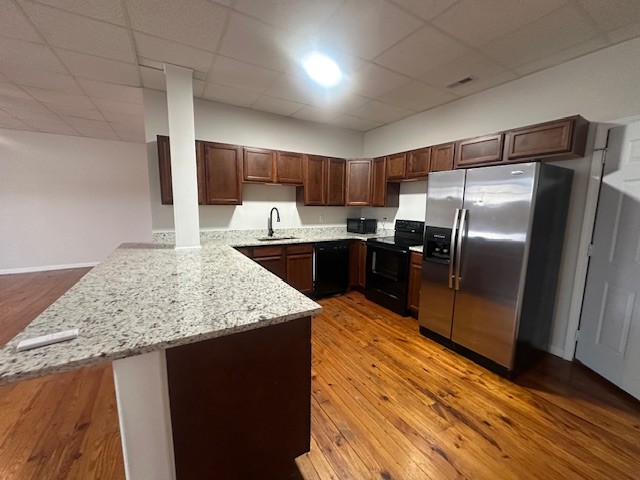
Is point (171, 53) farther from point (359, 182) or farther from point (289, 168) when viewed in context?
point (359, 182)

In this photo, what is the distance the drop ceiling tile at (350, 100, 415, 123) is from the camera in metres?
3.49

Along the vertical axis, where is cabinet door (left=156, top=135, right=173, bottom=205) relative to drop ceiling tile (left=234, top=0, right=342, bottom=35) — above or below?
below

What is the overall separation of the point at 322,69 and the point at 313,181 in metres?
1.71

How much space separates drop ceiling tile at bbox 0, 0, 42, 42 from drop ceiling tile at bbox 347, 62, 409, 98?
257 centimetres

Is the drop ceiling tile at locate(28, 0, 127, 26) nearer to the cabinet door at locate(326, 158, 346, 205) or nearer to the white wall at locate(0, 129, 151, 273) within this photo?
the cabinet door at locate(326, 158, 346, 205)

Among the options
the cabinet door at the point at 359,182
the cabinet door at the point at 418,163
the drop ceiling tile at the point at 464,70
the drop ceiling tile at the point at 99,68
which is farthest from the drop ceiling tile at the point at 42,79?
the cabinet door at the point at 418,163

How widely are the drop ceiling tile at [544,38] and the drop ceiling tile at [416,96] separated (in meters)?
0.74

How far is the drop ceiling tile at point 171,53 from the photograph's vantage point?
7.08ft

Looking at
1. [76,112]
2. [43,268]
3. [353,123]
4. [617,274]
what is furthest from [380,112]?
[43,268]

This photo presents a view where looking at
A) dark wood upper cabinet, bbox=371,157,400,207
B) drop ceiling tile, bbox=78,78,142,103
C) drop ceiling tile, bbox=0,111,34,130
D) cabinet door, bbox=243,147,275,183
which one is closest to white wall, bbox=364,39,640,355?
dark wood upper cabinet, bbox=371,157,400,207

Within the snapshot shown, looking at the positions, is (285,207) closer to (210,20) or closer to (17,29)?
(210,20)

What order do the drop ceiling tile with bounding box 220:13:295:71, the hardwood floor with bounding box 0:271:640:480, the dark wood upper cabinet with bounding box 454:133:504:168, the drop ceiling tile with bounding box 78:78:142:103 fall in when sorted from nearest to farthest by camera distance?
1. the hardwood floor with bounding box 0:271:640:480
2. the drop ceiling tile with bounding box 220:13:295:71
3. the dark wood upper cabinet with bounding box 454:133:504:168
4. the drop ceiling tile with bounding box 78:78:142:103

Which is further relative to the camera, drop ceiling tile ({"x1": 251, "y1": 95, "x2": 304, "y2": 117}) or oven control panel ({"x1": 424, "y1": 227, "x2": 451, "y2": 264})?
drop ceiling tile ({"x1": 251, "y1": 95, "x2": 304, "y2": 117})

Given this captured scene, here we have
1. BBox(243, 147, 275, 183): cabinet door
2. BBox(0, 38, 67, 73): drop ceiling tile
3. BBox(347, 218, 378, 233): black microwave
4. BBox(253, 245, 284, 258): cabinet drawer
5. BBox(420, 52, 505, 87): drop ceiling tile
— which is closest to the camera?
BBox(0, 38, 67, 73): drop ceiling tile
